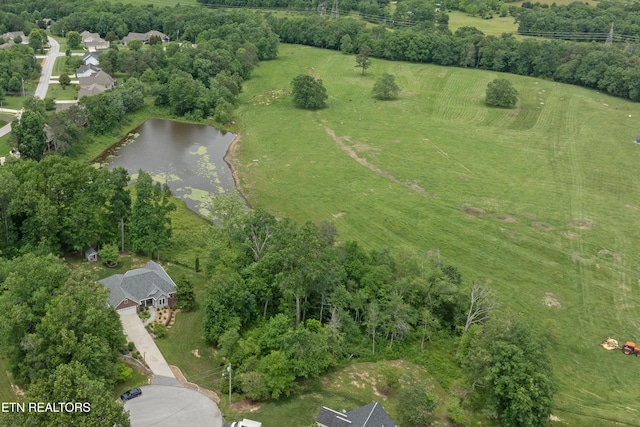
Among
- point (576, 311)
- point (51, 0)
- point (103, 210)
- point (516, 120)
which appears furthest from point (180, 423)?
point (51, 0)

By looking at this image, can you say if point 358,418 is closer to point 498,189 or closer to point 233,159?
point 498,189

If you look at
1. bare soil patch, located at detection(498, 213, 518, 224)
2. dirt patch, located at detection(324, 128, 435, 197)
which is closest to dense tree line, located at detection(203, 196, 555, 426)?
bare soil patch, located at detection(498, 213, 518, 224)

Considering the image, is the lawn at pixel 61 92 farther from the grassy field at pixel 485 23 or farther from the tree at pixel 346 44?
the grassy field at pixel 485 23

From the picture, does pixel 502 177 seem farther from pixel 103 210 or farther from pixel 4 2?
pixel 4 2

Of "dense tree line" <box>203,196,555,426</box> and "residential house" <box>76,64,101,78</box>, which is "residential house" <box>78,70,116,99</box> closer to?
"residential house" <box>76,64,101,78</box>

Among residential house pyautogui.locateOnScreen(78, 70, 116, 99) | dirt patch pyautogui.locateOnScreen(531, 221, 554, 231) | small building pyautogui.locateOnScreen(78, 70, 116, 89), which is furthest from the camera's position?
small building pyautogui.locateOnScreen(78, 70, 116, 89)

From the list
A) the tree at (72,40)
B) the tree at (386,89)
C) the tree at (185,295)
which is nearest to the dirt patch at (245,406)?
the tree at (185,295)
